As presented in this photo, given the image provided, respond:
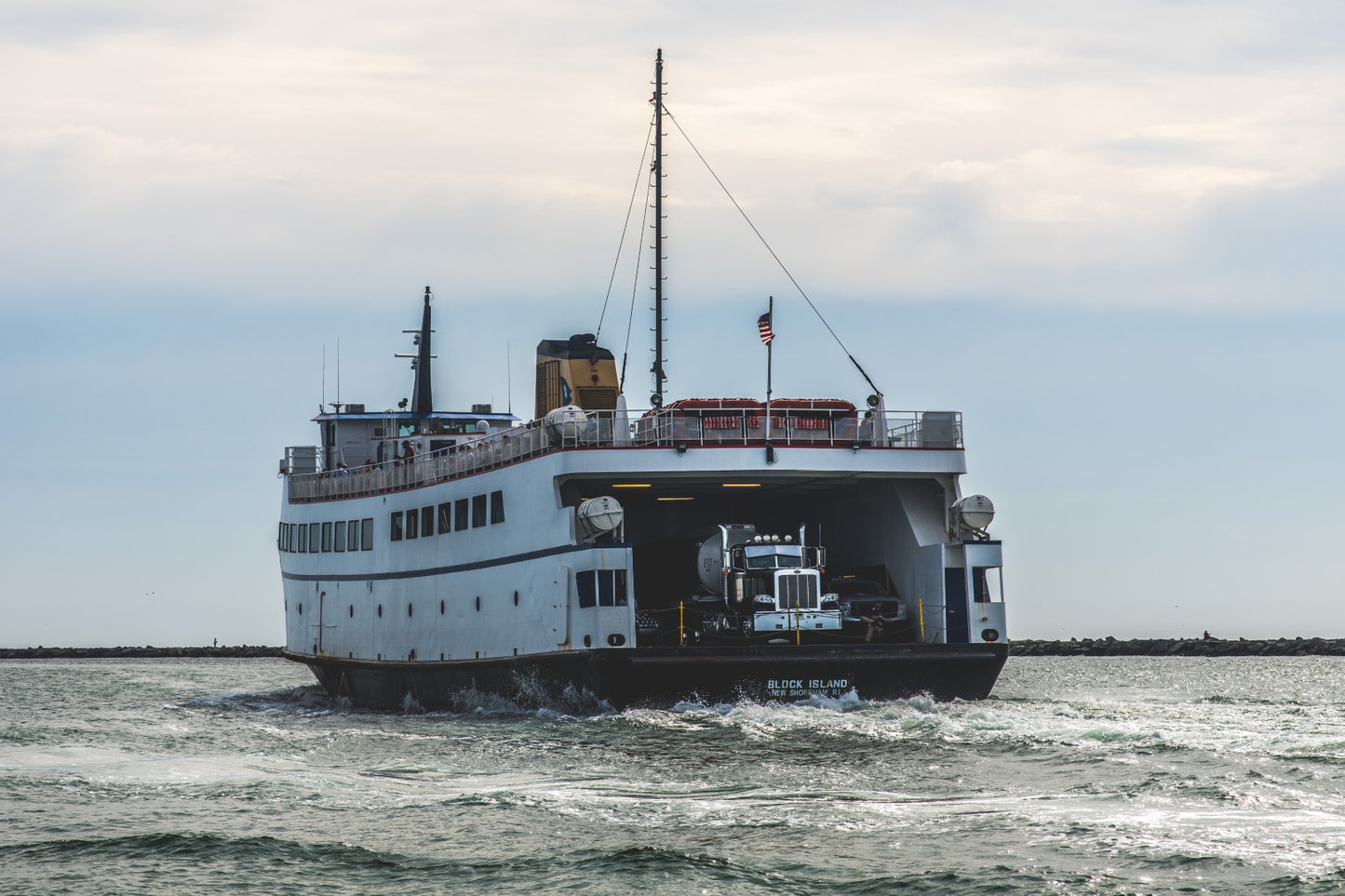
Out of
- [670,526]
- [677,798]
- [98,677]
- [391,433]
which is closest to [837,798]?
[677,798]

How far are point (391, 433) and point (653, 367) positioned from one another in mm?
11384

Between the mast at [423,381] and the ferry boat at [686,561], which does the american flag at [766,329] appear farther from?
the mast at [423,381]

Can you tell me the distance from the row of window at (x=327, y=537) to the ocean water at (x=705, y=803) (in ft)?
34.6

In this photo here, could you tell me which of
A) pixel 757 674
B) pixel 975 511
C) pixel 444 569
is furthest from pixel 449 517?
pixel 975 511

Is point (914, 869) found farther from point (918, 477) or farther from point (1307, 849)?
point (918, 477)

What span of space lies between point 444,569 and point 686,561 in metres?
6.88

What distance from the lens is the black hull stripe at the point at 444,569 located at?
31989 millimetres

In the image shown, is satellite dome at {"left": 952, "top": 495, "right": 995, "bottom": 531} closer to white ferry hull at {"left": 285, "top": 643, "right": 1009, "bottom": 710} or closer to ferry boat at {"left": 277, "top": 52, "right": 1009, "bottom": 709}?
ferry boat at {"left": 277, "top": 52, "right": 1009, "bottom": 709}

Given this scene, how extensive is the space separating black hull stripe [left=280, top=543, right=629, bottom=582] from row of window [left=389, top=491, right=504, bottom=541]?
0.92 m

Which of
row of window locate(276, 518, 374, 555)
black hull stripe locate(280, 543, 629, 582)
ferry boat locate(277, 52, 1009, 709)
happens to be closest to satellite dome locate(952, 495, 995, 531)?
ferry boat locate(277, 52, 1009, 709)

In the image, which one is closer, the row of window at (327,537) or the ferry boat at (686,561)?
the ferry boat at (686,561)

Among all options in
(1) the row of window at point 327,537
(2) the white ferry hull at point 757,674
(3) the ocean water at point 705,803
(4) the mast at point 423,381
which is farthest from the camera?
(4) the mast at point 423,381

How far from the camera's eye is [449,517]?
38.6 m

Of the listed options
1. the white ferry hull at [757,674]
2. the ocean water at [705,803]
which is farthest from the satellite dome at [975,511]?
the ocean water at [705,803]
